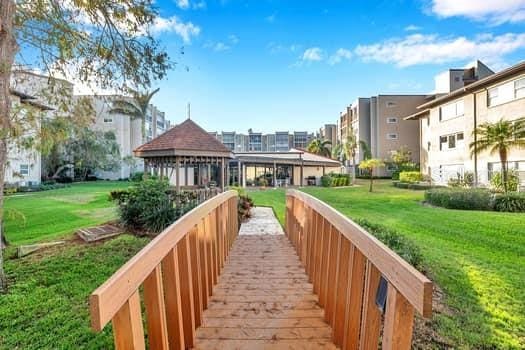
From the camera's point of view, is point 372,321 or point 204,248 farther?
point 204,248

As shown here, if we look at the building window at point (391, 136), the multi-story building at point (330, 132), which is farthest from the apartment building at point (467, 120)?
the multi-story building at point (330, 132)

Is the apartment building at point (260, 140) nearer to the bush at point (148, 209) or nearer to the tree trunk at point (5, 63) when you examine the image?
the bush at point (148, 209)

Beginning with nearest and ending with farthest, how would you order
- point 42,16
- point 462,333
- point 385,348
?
point 385,348
point 462,333
point 42,16

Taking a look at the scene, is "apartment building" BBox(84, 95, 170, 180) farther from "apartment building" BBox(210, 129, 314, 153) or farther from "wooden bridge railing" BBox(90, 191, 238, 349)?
"wooden bridge railing" BBox(90, 191, 238, 349)

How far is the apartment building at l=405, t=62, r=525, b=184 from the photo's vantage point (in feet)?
53.0

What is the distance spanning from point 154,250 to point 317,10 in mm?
11754

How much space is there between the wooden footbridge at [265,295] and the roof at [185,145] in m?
7.73

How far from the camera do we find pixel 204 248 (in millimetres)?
3158

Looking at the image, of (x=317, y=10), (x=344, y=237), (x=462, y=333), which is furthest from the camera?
(x=317, y=10)

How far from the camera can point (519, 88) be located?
52.2 ft

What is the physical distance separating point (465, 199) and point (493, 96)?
9.16 meters

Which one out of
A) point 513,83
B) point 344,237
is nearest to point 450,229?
point 344,237

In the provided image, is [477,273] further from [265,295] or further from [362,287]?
[362,287]

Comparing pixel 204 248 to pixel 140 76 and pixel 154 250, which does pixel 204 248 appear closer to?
pixel 154 250
